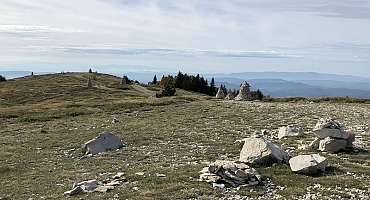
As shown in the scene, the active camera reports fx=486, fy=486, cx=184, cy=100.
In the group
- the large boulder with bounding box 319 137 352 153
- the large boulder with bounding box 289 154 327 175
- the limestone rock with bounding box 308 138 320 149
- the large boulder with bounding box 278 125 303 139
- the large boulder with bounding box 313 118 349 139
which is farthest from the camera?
the large boulder with bounding box 278 125 303 139

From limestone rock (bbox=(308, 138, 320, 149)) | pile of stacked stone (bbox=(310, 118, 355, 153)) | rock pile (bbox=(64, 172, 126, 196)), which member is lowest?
rock pile (bbox=(64, 172, 126, 196))

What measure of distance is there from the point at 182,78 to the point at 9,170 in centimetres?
12243

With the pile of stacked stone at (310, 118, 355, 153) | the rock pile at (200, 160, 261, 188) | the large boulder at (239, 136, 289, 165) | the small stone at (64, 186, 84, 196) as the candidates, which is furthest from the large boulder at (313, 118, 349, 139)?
the small stone at (64, 186, 84, 196)

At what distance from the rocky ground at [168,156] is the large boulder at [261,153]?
550 millimetres

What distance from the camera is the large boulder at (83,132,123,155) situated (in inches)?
1195

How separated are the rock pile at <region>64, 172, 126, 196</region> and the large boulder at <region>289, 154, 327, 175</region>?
771 cm

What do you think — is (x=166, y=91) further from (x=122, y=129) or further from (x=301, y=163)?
(x=301, y=163)

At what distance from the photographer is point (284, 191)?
61.8ft

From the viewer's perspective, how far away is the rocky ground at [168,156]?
19.2 metres

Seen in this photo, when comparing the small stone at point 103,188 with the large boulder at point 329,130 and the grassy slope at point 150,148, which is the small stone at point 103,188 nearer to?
the grassy slope at point 150,148

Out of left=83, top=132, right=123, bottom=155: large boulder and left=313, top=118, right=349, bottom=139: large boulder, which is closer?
left=313, top=118, right=349, bottom=139: large boulder

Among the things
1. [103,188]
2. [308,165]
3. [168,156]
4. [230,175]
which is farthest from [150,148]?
[308,165]

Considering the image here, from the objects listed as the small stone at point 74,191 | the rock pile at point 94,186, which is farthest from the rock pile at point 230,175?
the small stone at point 74,191

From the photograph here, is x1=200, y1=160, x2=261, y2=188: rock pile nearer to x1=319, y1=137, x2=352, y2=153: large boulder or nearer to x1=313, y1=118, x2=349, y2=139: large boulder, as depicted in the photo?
x1=319, y1=137, x2=352, y2=153: large boulder
